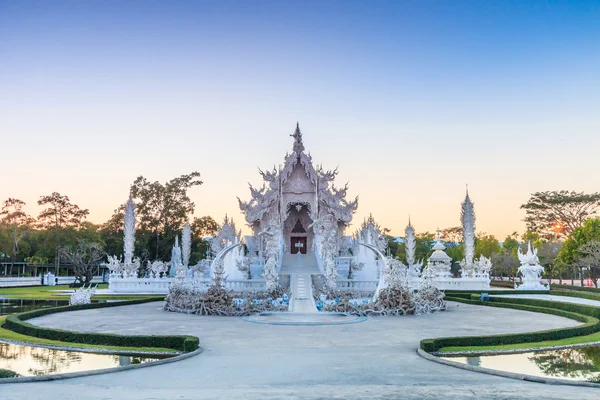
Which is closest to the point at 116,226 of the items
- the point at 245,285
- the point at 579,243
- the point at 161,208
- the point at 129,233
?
the point at 161,208

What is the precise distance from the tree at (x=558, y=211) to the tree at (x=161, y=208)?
3976 centimetres

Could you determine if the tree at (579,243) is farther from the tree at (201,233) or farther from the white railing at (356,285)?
the tree at (201,233)

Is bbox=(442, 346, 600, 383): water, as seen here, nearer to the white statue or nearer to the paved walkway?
the paved walkway

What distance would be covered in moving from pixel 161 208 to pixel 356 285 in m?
36.1

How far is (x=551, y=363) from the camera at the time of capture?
1141 cm

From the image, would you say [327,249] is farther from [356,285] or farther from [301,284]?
[301,284]

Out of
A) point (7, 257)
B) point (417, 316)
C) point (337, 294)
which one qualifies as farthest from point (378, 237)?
point (7, 257)

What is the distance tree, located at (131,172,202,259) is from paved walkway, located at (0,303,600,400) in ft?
136

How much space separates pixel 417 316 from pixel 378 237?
64.5 feet

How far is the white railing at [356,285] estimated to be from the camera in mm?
27531

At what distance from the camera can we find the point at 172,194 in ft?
194

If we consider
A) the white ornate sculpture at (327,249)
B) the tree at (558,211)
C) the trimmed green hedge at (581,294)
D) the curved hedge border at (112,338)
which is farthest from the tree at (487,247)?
the curved hedge border at (112,338)

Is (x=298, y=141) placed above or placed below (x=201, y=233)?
above

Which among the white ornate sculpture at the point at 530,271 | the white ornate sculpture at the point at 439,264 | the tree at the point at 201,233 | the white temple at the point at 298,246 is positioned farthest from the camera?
the tree at the point at 201,233
